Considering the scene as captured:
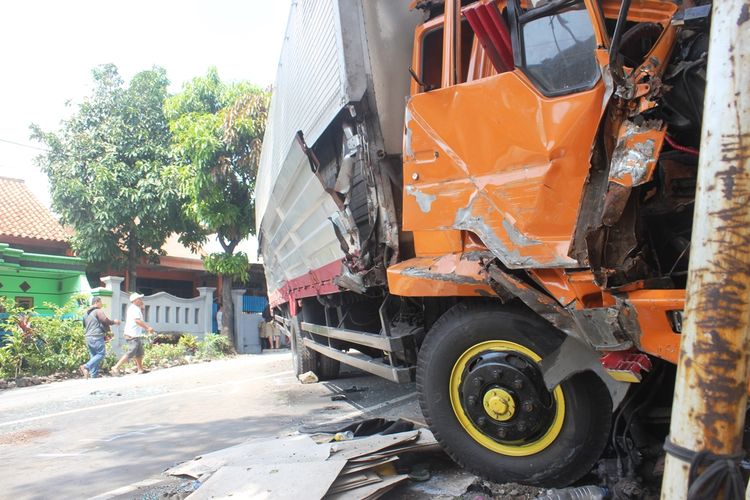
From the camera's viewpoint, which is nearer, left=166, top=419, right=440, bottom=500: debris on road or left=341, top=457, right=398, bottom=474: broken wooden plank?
left=166, top=419, right=440, bottom=500: debris on road

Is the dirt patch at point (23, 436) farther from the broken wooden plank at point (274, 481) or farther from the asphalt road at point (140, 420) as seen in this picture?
the broken wooden plank at point (274, 481)

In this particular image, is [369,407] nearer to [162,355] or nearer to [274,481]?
[274,481]

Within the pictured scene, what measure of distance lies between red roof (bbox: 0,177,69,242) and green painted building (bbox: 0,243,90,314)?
5.58ft

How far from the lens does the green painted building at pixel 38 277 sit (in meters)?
12.6

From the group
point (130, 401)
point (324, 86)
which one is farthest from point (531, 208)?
point (130, 401)

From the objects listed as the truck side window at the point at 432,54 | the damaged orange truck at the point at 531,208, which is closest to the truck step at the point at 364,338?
the damaged orange truck at the point at 531,208

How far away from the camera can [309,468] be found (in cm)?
281

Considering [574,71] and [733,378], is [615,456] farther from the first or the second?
[574,71]

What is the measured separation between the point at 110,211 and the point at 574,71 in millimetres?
15561

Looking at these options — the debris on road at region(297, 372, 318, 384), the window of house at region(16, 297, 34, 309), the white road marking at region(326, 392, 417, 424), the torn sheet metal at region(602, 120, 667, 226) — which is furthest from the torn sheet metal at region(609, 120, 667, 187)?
the window of house at region(16, 297, 34, 309)

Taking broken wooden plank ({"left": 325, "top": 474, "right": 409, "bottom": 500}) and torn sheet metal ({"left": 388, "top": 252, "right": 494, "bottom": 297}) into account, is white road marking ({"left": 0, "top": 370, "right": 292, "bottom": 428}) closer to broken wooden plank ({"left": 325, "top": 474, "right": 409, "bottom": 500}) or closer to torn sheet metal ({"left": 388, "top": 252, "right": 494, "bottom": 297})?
broken wooden plank ({"left": 325, "top": 474, "right": 409, "bottom": 500})

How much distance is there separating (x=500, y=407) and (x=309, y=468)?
41.8 inches

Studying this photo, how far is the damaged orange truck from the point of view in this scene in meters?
2.09

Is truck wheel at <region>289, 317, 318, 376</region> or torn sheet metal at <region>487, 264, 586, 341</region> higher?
torn sheet metal at <region>487, 264, 586, 341</region>
